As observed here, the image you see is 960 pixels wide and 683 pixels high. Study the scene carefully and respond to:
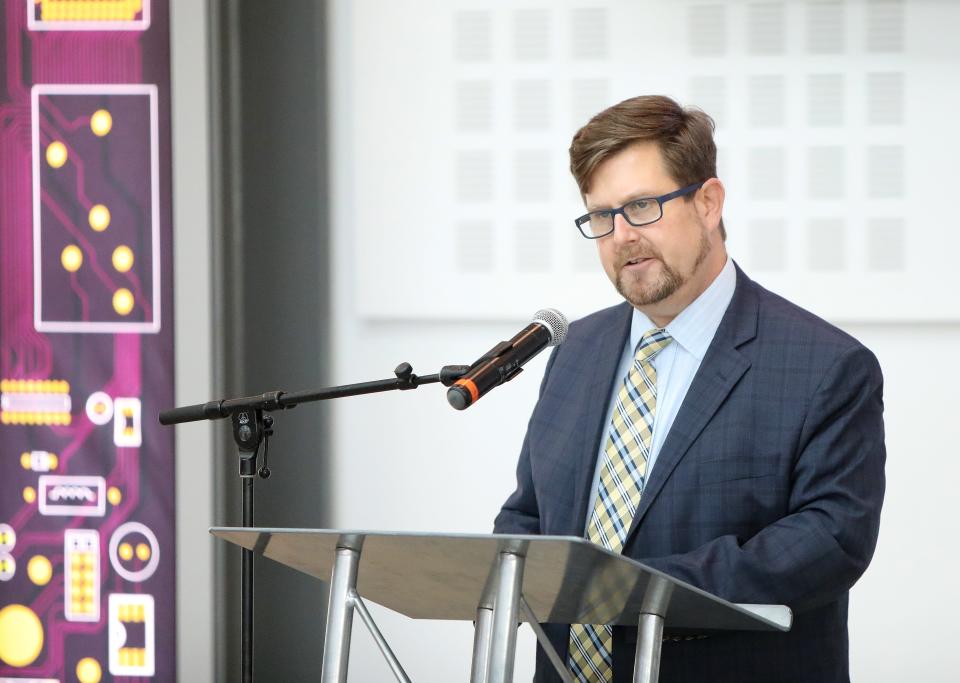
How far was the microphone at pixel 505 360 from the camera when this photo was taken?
1.41 meters

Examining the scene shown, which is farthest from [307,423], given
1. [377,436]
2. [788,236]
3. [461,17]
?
[788,236]

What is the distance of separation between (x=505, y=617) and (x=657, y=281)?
2.74 feet

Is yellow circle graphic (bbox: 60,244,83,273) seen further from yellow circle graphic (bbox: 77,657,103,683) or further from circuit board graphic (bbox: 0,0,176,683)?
yellow circle graphic (bbox: 77,657,103,683)

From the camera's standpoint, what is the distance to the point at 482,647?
129cm

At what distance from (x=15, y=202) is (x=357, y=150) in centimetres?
96

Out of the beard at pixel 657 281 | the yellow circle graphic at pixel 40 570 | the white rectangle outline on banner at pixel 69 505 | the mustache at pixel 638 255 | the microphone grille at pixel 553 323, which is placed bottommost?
the yellow circle graphic at pixel 40 570

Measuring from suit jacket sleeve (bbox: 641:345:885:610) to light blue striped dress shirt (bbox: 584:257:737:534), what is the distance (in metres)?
0.23

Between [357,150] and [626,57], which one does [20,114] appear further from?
[626,57]

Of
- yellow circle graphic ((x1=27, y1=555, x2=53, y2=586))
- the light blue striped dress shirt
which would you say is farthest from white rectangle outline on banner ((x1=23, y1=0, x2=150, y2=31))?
the light blue striped dress shirt

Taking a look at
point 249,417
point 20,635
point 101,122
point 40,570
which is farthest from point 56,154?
point 249,417

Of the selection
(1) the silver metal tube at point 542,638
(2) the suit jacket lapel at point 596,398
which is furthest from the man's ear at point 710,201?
(1) the silver metal tube at point 542,638

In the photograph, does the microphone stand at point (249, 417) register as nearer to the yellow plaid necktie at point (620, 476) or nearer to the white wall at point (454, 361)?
the yellow plaid necktie at point (620, 476)

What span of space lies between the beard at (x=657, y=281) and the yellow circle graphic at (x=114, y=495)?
1.74 metres

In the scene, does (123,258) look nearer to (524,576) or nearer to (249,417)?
(249,417)
